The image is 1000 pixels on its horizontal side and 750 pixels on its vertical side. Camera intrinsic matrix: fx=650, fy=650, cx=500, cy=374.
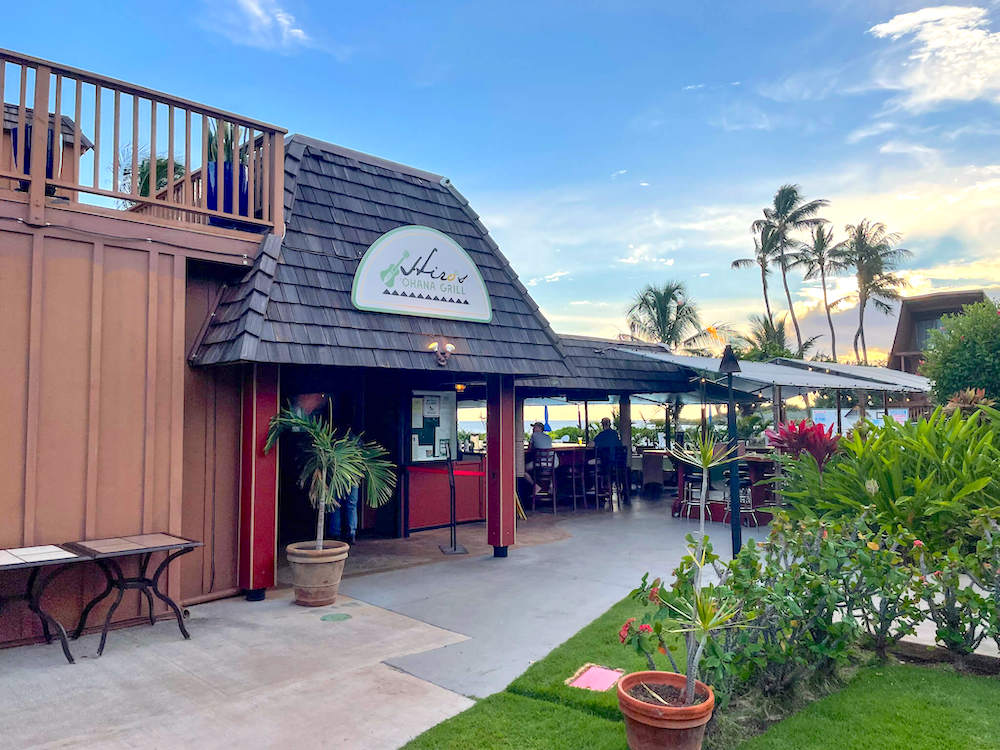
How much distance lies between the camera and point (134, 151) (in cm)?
520

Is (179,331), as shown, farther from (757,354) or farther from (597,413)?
(757,354)

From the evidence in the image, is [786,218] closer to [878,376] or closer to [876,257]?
[876,257]

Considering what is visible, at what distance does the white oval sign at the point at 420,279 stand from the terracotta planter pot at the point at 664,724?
4.48 meters

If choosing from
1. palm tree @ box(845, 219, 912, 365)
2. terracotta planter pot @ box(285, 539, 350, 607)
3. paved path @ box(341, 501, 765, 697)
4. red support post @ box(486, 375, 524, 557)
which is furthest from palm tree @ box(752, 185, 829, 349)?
terracotta planter pot @ box(285, 539, 350, 607)

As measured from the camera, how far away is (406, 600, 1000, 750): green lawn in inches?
125

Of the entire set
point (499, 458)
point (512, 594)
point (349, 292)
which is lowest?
point (512, 594)

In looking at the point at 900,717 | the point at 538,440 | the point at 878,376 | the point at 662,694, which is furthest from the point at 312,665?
the point at 878,376

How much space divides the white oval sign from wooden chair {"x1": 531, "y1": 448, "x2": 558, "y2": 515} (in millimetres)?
4540

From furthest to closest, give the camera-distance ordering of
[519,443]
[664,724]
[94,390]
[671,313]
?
1. [671,313]
2. [519,443]
3. [94,390]
4. [664,724]

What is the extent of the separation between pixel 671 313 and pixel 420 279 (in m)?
27.3

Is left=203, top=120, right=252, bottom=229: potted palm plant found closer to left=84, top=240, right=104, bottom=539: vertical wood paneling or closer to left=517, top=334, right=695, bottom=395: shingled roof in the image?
left=84, top=240, right=104, bottom=539: vertical wood paneling

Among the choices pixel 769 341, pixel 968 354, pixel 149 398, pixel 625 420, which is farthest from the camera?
pixel 769 341

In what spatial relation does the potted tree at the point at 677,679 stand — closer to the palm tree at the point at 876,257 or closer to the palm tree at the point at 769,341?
the palm tree at the point at 769,341

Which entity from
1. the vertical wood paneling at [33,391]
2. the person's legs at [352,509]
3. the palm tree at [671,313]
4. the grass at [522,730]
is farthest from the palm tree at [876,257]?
the vertical wood paneling at [33,391]
